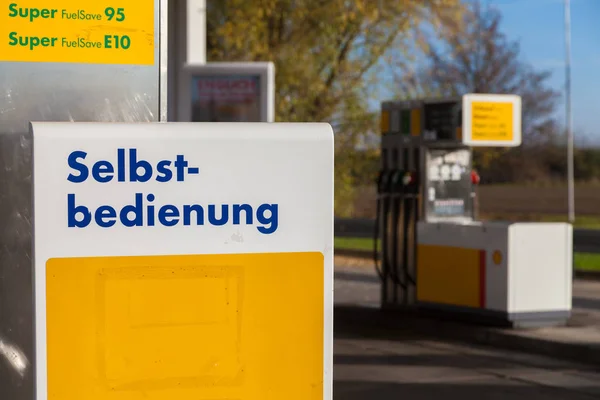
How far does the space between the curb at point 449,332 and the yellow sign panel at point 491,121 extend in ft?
6.86

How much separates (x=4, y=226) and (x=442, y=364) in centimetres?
735

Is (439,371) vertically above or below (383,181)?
below

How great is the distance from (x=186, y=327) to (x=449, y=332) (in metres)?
9.41

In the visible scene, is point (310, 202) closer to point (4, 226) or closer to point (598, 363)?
point (4, 226)

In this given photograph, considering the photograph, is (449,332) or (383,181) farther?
(383,181)

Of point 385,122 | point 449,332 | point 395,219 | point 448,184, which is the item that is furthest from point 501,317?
point 385,122

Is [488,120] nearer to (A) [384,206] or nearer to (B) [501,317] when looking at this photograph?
(A) [384,206]

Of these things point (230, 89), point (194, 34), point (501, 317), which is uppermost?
point (194, 34)

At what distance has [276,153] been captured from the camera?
12.6ft

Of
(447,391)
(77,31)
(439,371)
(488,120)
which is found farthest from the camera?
(488,120)

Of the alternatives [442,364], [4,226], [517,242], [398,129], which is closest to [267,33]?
[398,129]

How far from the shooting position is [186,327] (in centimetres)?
377

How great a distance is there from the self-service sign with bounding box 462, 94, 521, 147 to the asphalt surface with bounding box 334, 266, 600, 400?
2.23 meters

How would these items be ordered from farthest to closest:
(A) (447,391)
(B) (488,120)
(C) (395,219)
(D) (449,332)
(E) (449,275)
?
(C) (395,219)
(B) (488,120)
(E) (449,275)
(D) (449,332)
(A) (447,391)
